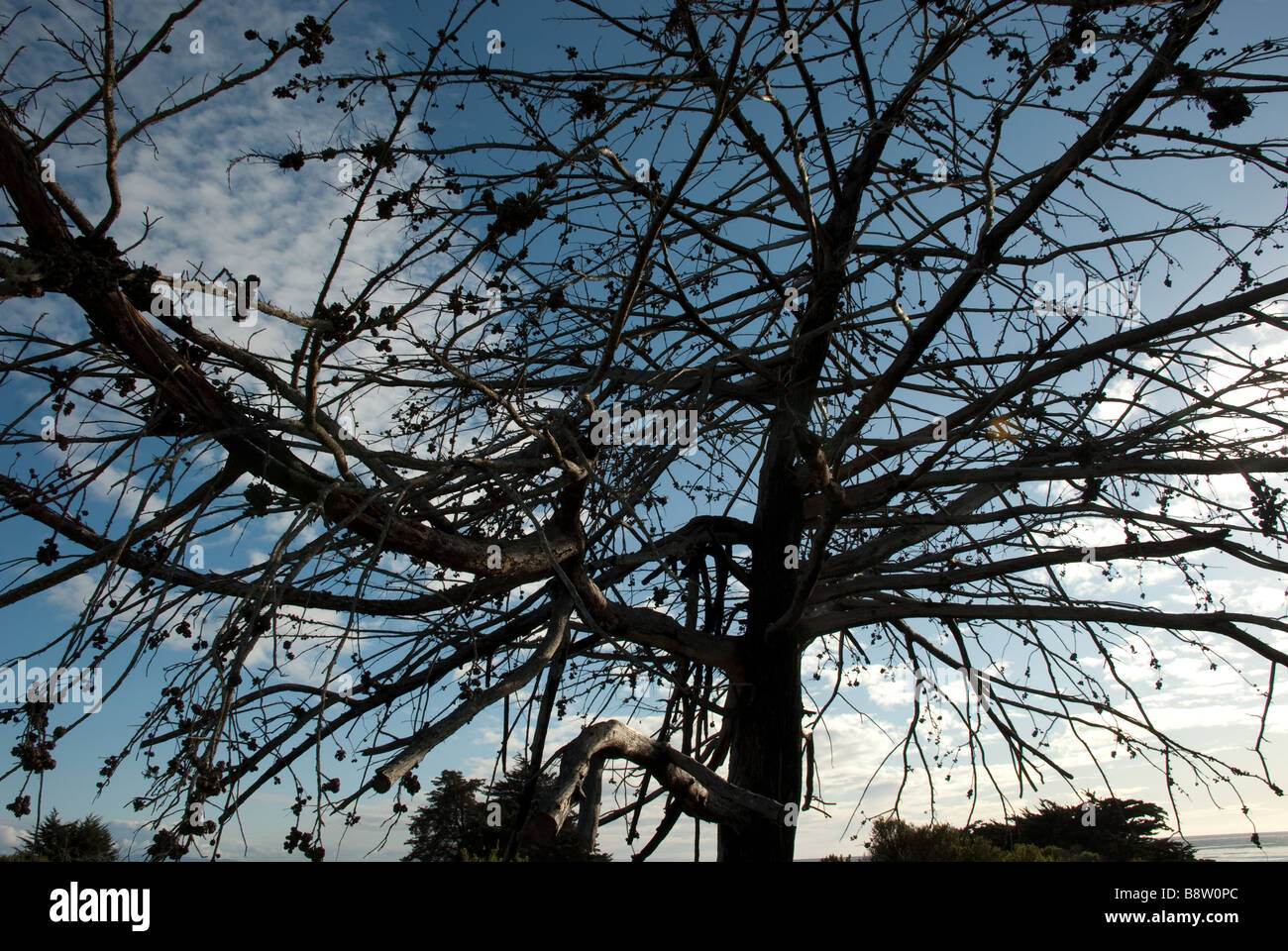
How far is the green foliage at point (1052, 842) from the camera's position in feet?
35.4

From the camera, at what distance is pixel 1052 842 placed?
535 inches

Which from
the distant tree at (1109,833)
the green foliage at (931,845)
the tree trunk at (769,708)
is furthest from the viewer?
the green foliage at (931,845)

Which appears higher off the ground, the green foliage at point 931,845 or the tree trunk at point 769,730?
the tree trunk at point 769,730

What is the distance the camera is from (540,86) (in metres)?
5.07

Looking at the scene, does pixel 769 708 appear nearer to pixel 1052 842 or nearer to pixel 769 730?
pixel 769 730

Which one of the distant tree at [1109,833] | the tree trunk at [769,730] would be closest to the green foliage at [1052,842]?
the distant tree at [1109,833]

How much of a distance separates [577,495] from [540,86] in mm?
2482

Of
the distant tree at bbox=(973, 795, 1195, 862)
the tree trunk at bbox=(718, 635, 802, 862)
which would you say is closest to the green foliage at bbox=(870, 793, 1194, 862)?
the distant tree at bbox=(973, 795, 1195, 862)

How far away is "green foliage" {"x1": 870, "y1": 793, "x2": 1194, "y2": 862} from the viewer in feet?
35.4

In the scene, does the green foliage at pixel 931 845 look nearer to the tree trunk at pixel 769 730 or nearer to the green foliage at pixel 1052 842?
the green foliage at pixel 1052 842

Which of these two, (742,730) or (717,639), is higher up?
(717,639)
